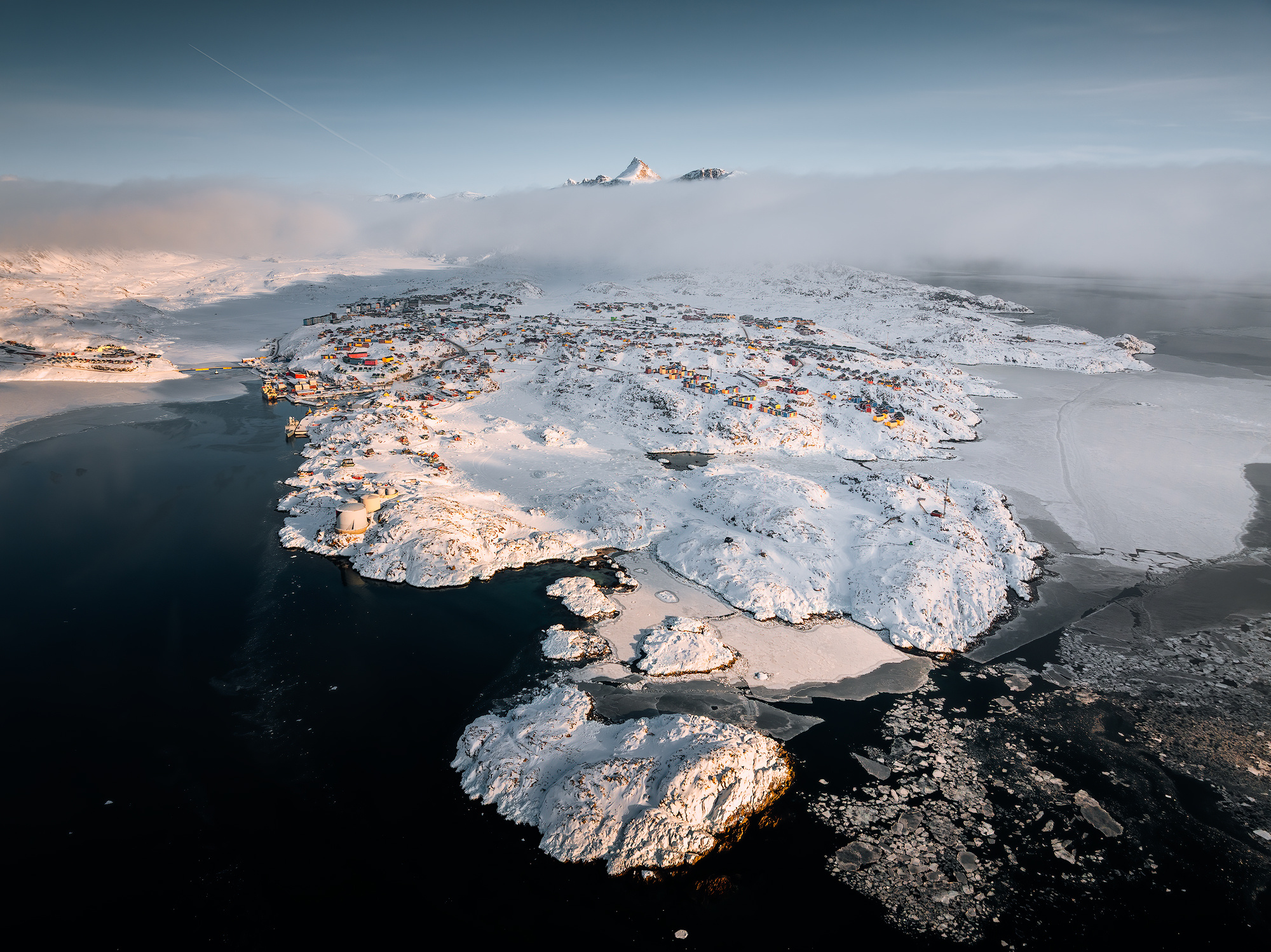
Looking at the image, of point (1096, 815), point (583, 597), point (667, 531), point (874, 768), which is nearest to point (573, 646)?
point (583, 597)

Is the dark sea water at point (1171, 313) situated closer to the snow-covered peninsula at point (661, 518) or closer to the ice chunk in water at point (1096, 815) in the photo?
the snow-covered peninsula at point (661, 518)

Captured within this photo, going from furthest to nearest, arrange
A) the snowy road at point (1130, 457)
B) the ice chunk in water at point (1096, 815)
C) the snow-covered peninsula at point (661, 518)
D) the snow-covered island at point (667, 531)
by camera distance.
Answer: the snowy road at point (1130, 457)
the snow-covered peninsula at point (661, 518)
the snow-covered island at point (667, 531)
the ice chunk in water at point (1096, 815)

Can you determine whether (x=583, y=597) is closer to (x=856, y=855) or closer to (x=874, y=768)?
(x=874, y=768)

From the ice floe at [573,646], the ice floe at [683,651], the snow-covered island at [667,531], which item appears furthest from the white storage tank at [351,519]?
the ice floe at [683,651]

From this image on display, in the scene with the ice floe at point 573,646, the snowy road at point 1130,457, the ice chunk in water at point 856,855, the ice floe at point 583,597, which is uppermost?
the snowy road at point 1130,457

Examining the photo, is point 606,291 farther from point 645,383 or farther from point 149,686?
point 149,686

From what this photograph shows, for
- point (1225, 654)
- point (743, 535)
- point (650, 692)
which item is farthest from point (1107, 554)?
point (650, 692)

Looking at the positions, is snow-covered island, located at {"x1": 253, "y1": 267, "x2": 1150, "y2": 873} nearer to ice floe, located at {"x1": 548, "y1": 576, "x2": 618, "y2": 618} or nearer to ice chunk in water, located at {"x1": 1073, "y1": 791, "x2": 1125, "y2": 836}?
ice floe, located at {"x1": 548, "y1": 576, "x2": 618, "y2": 618}
